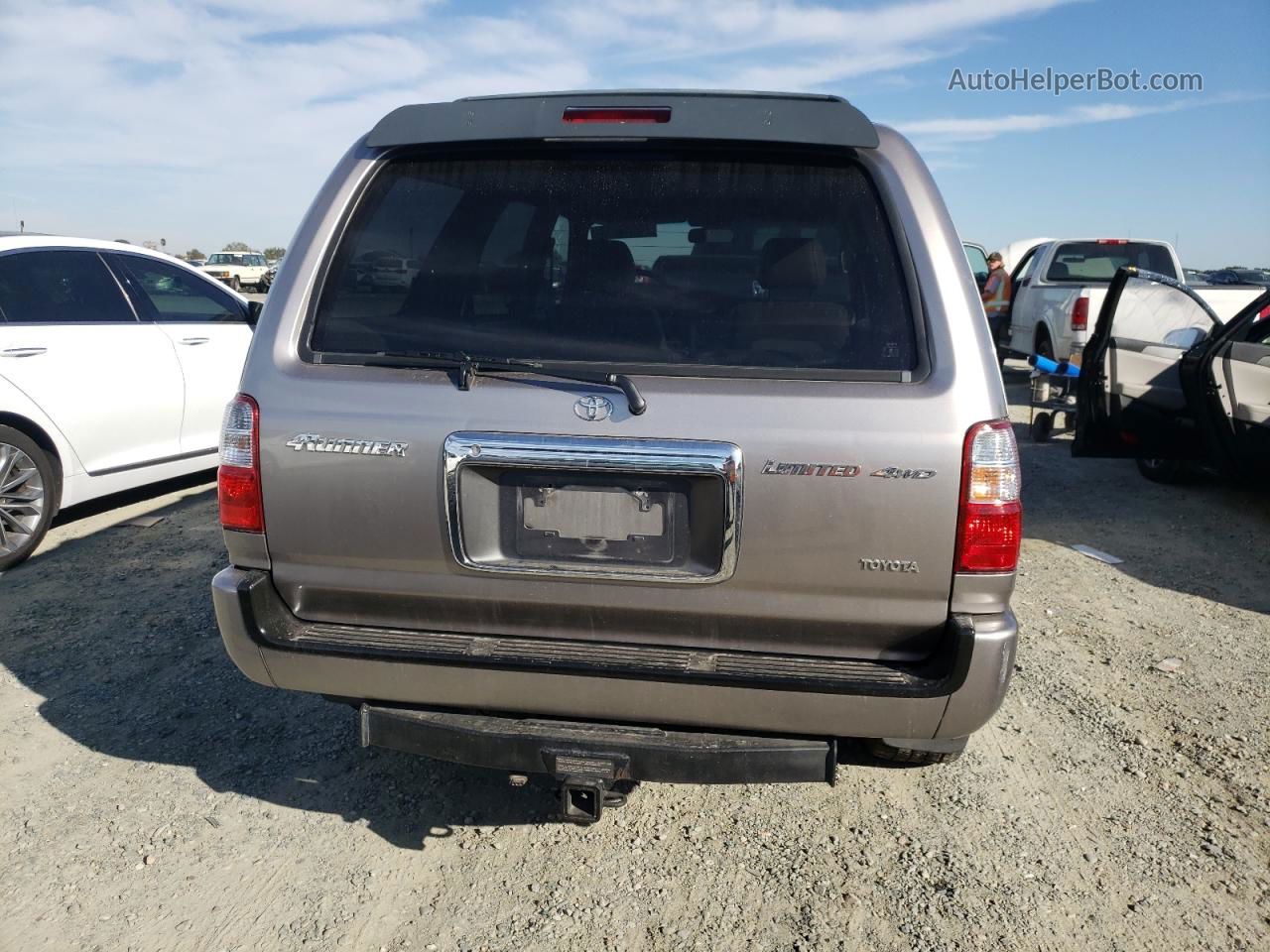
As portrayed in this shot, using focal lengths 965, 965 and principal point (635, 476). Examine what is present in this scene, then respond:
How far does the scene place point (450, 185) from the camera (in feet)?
8.56

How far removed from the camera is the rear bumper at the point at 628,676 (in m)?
2.26

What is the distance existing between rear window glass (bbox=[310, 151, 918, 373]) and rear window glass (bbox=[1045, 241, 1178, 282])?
10501mm

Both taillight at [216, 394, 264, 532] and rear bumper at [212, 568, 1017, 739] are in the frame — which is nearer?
rear bumper at [212, 568, 1017, 739]

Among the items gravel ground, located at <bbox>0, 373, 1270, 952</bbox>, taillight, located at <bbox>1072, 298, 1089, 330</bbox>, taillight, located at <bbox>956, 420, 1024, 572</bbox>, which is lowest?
gravel ground, located at <bbox>0, 373, 1270, 952</bbox>

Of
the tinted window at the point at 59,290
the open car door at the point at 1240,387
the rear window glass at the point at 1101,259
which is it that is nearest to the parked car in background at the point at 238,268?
the rear window glass at the point at 1101,259

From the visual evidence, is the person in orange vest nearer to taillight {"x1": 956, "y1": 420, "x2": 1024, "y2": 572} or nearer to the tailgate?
taillight {"x1": 956, "y1": 420, "x2": 1024, "y2": 572}

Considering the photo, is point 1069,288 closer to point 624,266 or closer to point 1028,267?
point 1028,267

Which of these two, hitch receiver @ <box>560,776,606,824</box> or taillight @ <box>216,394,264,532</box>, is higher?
taillight @ <box>216,394,264,532</box>

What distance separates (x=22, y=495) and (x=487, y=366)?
4.20 metres

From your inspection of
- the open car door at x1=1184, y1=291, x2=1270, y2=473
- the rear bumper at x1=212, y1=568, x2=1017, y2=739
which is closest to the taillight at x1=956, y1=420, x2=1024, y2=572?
the rear bumper at x1=212, y1=568, x2=1017, y2=739

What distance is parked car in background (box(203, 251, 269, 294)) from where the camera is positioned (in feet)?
116

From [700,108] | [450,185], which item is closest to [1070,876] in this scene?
[700,108]

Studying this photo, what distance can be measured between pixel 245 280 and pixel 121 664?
1419 inches

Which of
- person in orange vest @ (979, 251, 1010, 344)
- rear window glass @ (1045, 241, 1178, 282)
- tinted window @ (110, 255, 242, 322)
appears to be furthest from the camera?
person in orange vest @ (979, 251, 1010, 344)
